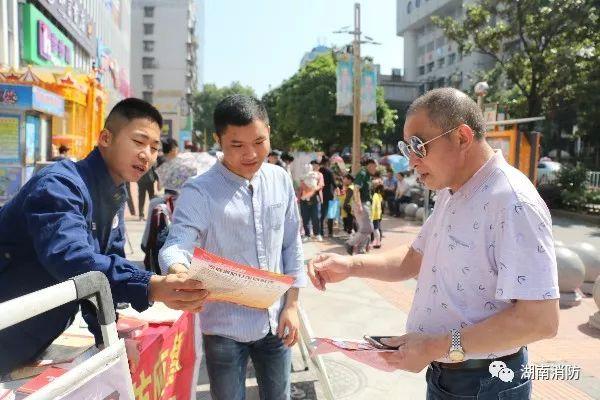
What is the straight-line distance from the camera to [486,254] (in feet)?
5.12

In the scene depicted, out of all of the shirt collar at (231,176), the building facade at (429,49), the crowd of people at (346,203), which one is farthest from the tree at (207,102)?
the shirt collar at (231,176)

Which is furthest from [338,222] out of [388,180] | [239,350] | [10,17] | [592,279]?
[239,350]

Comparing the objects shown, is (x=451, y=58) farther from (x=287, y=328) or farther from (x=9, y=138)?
(x=287, y=328)

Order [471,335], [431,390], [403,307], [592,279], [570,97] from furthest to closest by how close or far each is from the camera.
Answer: [570,97] → [592,279] → [403,307] → [431,390] → [471,335]

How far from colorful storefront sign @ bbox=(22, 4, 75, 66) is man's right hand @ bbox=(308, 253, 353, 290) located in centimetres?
1334

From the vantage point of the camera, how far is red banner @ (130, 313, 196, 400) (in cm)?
161

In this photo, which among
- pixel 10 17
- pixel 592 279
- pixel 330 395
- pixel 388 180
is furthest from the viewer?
pixel 388 180

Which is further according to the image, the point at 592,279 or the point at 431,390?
the point at 592,279

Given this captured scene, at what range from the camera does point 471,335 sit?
1.53 meters

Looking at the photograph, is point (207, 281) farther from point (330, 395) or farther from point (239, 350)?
point (330, 395)

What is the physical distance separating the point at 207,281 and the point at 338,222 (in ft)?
34.7

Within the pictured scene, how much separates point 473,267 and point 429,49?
6694 centimetres

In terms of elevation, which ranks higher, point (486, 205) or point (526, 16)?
point (526, 16)

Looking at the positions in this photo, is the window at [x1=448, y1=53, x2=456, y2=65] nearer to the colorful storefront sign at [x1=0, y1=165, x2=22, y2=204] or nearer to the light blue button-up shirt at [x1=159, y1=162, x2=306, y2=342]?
the colorful storefront sign at [x1=0, y1=165, x2=22, y2=204]
